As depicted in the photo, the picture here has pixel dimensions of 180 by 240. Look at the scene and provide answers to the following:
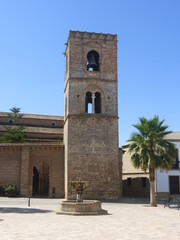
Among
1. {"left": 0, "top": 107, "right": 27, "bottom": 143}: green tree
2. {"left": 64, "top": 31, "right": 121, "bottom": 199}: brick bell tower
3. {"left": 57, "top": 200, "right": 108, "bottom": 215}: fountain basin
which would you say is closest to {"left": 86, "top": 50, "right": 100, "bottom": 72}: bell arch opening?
{"left": 64, "top": 31, "right": 121, "bottom": 199}: brick bell tower

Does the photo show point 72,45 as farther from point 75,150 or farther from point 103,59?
point 75,150

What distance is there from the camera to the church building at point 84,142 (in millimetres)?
26594

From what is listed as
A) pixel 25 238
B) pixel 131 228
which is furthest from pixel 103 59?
pixel 25 238

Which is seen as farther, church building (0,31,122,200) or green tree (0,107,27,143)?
green tree (0,107,27,143)

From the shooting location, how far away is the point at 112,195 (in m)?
26.5

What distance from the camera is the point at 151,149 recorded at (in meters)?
21.1

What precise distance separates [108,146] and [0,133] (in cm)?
1622

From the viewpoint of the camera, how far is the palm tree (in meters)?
20.6

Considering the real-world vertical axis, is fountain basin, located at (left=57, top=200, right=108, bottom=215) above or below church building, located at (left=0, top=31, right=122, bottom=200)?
below

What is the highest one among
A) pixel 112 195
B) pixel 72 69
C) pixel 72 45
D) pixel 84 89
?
pixel 72 45

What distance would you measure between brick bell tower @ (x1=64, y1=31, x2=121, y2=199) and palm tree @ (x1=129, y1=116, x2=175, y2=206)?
575 cm

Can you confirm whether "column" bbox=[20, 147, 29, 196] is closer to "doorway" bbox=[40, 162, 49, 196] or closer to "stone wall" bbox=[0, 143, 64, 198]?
"stone wall" bbox=[0, 143, 64, 198]

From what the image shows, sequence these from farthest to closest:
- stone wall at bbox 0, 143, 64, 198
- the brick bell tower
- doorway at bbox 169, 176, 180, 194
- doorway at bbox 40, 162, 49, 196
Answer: doorway at bbox 40, 162, 49, 196, doorway at bbox 169, 176, 180, 194, stone wall at bbox 0, 143, 64, 198, the brick bell tower

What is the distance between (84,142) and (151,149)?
7.50 meters
